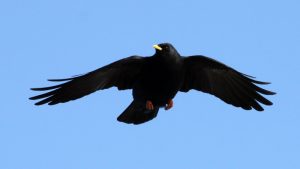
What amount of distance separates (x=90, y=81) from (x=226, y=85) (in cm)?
313

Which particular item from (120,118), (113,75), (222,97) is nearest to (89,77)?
(113,75)

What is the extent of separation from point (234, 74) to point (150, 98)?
214 cm

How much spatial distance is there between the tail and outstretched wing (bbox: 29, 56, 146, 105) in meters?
0.83

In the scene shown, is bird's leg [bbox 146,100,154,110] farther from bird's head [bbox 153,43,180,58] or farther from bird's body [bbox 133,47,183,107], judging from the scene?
bird's head [bbox 153,43,180,58]

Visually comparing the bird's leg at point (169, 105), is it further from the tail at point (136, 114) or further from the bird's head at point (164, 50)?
the bird's head at point (164, 50)

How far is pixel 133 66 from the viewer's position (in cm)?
1511

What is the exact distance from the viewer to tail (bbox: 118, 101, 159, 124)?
15797 millimetres

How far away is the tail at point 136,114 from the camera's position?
1580 cm

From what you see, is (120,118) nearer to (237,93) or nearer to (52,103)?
(52,103)

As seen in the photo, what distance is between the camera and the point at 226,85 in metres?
15.9

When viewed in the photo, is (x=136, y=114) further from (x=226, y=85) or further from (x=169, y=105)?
(x=226, y=85)

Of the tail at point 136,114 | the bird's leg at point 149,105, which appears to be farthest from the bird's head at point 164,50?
the tail at point 136,114

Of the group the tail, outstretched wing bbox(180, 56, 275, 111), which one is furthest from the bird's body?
outstretched wing bbox(180, 56, 275, 111)

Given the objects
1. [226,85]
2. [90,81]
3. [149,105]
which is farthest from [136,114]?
[226,85]
